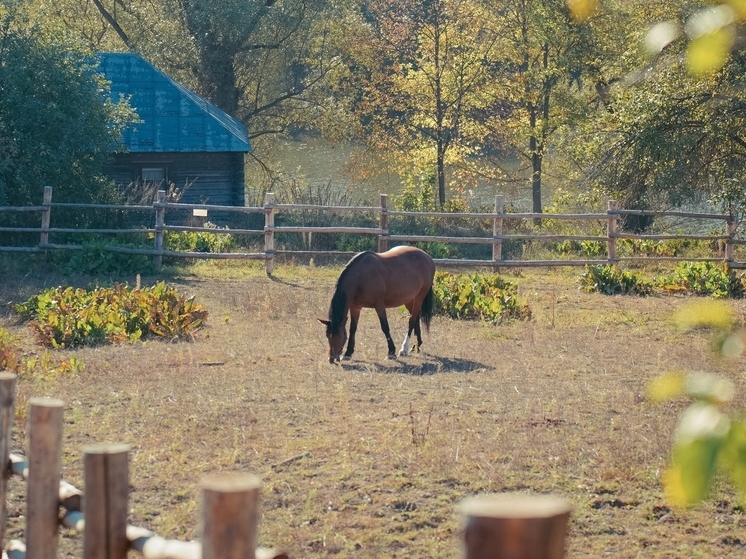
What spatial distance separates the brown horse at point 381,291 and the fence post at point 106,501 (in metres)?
6.98

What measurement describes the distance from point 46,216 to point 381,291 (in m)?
9.55

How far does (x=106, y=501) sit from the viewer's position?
9.05 feet

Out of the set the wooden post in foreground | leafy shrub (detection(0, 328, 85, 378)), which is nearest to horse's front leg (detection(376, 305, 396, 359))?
leafy shrub (detection(0, 328, 85, 378))

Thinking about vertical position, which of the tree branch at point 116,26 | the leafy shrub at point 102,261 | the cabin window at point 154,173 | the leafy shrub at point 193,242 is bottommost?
the leafy shrub at point 102,261

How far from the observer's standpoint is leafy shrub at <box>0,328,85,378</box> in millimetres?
8978

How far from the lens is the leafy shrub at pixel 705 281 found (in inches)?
638

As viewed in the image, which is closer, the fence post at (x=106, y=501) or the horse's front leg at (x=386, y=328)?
the fence post at (x=106, y=501)

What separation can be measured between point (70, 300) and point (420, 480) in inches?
285

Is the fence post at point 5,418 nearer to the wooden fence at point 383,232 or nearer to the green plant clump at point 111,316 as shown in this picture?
the green plant clump at point 111,316

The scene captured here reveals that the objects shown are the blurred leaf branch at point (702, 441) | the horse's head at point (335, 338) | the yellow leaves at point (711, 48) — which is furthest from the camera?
the horse's head at point (335, 338)

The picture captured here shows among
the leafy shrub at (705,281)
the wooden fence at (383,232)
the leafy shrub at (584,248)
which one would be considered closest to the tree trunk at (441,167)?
the leafy shrub at (584,248)

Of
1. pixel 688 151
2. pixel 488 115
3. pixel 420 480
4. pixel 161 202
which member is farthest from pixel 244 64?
pixel 420 480

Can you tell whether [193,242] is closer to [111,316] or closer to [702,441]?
[111,316]

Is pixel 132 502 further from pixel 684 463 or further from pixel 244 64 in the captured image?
pixel 244 64
